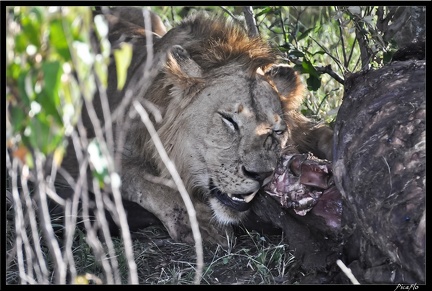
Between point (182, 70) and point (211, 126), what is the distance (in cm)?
38

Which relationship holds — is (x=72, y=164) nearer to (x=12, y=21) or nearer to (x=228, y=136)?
(x=228, y=136)

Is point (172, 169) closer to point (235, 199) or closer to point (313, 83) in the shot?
point (235, 199)

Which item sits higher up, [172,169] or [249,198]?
[172,169]

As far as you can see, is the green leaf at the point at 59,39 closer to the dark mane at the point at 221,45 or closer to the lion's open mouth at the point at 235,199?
the lion's open mouth at the point at 235,199

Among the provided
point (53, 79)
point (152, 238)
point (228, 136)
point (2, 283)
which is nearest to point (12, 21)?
point (53, 79)

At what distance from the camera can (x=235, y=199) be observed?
451 cm

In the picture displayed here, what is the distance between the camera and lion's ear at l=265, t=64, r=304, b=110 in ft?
16.0

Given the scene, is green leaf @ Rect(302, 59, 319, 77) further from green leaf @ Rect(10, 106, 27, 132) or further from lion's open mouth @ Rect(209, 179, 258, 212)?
green leaf @ Rect(10, 106, 27, 132)

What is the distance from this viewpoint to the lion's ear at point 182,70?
472cm

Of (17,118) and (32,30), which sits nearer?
(32,30)

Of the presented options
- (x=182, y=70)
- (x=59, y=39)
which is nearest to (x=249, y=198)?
(x=182, y=70)

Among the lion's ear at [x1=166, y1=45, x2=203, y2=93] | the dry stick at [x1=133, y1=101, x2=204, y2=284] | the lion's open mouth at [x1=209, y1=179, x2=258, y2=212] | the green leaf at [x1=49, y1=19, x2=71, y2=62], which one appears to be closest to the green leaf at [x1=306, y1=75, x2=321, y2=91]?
the lion's ear at [x1=166, y1=45, x2=203, y2=93]

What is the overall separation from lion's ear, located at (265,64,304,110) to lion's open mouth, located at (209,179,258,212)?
0.64 m
